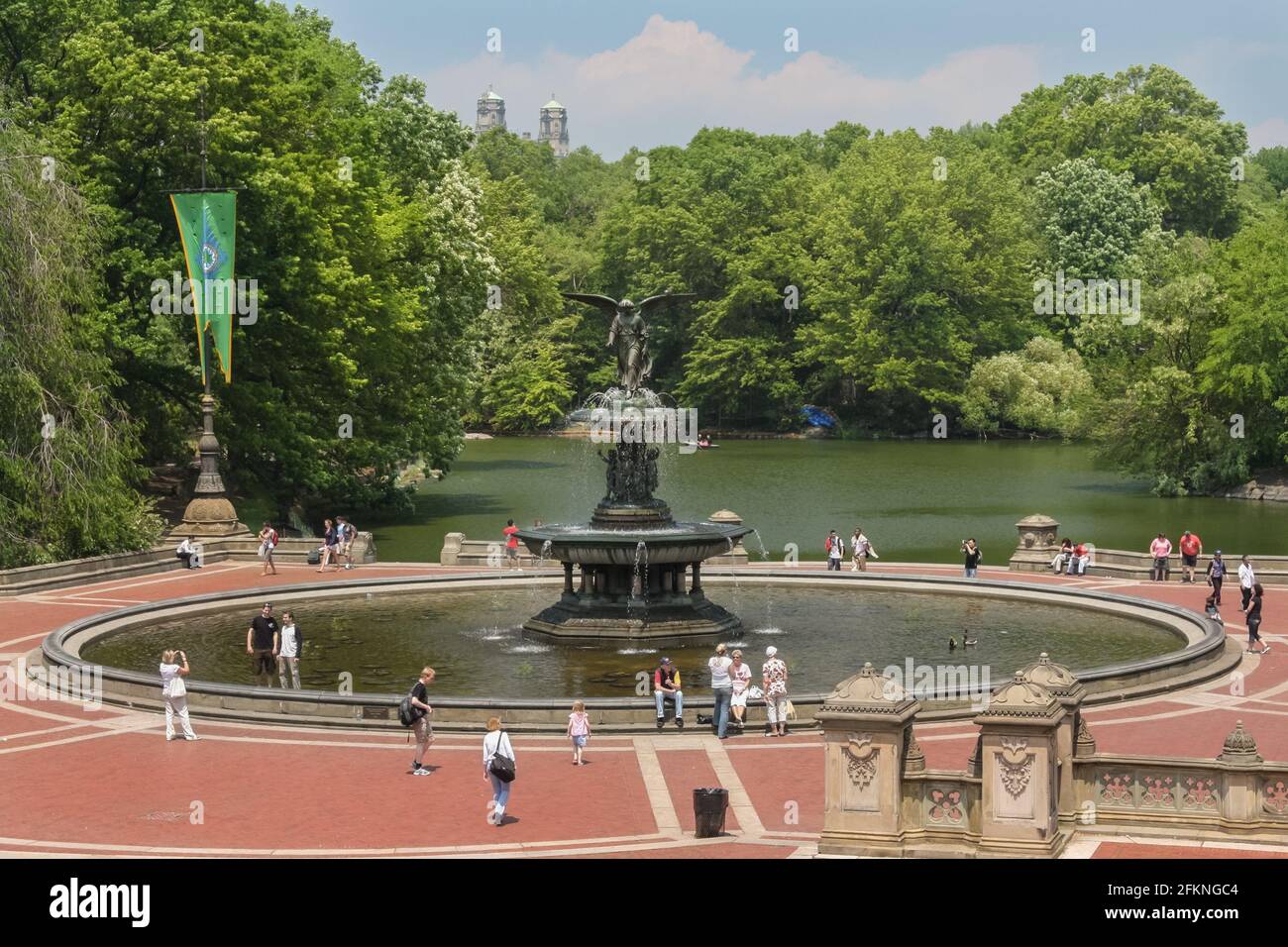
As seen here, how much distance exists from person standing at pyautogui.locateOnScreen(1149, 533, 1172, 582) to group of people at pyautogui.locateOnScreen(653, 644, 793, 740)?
2110cm

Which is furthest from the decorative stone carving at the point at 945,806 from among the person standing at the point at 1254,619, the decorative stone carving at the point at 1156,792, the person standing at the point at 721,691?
the person standing at the point at 1254,619

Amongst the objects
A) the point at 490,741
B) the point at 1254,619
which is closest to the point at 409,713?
the point at 490,741

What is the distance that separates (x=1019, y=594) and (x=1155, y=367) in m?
39.6

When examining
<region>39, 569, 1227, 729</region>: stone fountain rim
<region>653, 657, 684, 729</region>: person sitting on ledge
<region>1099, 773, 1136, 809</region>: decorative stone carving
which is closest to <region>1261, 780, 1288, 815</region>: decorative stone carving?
<region>1099, 773, 1136, 809</region>: decorative stone carving

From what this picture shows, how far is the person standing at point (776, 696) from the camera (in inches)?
1046

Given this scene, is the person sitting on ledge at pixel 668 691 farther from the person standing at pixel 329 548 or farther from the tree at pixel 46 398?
the tree at pixel 46 398

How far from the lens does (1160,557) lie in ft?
150

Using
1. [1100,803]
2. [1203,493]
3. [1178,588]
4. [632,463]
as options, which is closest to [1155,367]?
[1203,493]

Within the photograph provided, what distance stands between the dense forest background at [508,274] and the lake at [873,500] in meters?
3.69

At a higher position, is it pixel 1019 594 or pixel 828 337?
pixel 828 337

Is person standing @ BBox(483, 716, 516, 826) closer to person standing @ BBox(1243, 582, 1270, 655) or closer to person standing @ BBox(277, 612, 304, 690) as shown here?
person standing @ BBox(277, 612, 304, 690)
